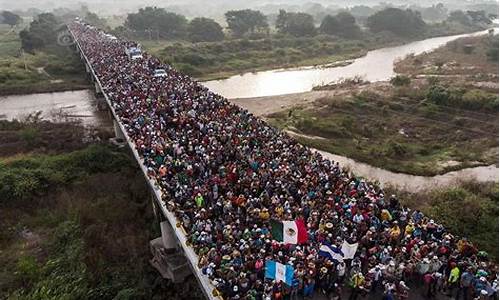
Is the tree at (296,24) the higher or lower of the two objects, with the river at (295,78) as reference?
higher

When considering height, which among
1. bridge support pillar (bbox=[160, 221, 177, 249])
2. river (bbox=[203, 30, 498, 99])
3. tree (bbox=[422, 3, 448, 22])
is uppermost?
tree (bbox=[422, 3, 448, 22])

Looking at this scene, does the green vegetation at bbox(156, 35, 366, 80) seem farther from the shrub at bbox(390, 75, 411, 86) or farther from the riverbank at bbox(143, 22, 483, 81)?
the shrub at bbox(390, 75, 411, 86)

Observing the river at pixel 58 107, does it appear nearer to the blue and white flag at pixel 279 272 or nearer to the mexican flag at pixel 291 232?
the mexican flag at pixel 291 232

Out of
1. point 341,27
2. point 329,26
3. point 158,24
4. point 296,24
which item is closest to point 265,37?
point 296,24

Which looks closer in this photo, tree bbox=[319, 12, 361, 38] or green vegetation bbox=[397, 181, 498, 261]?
green vegetation bbox=[397, 181, 498, 261]

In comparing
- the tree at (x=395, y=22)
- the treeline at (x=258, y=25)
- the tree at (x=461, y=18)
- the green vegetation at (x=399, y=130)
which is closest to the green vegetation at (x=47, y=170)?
the green vegetation at (x=399, y=130)

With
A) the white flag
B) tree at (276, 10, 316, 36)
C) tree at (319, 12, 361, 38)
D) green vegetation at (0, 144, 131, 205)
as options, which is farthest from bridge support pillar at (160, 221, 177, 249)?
tree at (319, 12, 361, 38)
